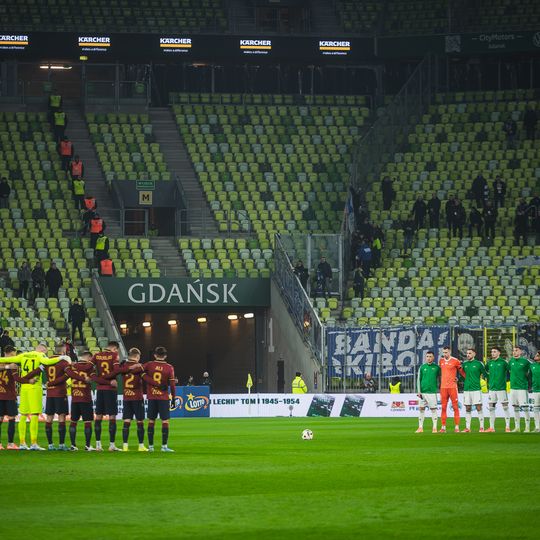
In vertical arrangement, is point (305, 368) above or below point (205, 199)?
below

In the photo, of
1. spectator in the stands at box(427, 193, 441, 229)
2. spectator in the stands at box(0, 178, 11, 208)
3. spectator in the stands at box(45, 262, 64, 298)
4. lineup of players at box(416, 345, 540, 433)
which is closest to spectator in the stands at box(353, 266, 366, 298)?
spectator in the stands at box(427, 193, 441, 229)

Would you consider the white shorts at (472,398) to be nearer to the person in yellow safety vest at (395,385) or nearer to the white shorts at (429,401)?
the white shorts at (429,401)

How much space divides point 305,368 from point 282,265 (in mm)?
5089

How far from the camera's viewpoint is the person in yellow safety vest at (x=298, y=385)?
46594 millimetres

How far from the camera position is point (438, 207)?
181ft

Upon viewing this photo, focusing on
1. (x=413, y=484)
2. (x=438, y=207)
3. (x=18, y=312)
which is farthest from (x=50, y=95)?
(x=413, y=484)

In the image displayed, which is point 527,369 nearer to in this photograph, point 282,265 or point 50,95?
point 282,265

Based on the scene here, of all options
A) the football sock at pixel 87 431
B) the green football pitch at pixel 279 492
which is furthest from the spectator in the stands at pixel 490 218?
the football sock at pixel 87 431

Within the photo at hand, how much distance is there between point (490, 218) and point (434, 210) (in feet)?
8.08

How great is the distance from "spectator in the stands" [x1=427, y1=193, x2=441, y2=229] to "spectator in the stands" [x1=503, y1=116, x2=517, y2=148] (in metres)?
5.75

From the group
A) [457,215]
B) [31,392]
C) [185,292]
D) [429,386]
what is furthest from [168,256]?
[31,392]

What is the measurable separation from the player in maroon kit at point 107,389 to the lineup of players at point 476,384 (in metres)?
9.52

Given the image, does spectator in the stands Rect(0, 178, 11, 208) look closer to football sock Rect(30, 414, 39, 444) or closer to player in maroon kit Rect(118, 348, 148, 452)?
football sock Rect(30, 414, 39, 444)

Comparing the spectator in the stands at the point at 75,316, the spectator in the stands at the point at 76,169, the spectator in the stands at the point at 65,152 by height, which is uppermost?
the spectator in the stands at the point at 65,152
